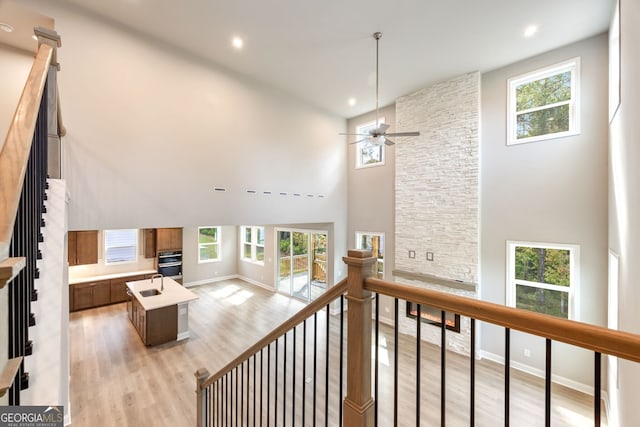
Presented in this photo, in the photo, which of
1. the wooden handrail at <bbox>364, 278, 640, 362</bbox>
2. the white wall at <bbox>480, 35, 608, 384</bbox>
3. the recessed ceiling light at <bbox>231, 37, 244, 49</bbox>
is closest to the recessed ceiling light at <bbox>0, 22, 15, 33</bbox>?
the recessed ceiling light at <bbox>231, 37, 244, 49</bbox>

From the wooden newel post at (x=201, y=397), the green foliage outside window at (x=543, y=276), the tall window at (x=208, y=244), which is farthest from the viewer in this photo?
the tall window at (x=208, y=244)

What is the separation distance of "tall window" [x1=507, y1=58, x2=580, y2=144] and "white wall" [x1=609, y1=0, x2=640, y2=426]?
1360 millimetres

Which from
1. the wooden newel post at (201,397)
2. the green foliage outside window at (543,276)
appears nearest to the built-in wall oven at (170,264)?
the wooden newel post at (201,397)

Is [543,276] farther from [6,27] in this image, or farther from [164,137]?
[6,27]

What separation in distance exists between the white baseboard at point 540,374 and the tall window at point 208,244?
9.00 m

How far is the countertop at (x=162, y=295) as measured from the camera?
5539mm

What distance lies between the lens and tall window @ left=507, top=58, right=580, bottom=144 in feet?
14.6

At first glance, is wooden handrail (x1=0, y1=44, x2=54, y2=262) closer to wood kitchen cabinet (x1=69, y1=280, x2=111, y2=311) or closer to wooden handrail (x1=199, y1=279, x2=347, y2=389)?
wooden handrail (x1=199, y1=279, x2=347, y2=389)

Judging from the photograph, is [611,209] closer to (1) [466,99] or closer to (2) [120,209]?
(1) [466,99]

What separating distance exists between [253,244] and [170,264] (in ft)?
9.36

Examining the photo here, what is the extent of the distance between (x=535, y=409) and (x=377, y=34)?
6.00 meters

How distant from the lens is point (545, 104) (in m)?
4.75

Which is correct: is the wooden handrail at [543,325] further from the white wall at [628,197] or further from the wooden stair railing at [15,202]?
the white wall at [628,197]

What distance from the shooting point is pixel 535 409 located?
3986 millimetres
